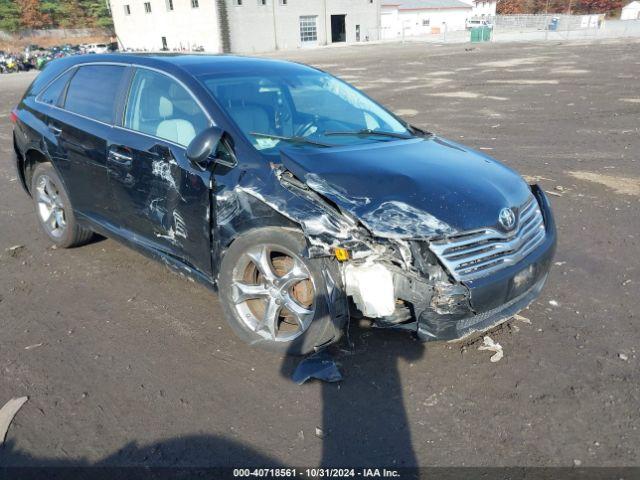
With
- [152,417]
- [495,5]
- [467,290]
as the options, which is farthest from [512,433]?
[495,5]

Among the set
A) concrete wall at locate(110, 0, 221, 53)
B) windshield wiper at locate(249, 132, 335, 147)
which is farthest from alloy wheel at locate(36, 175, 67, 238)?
concrete wall at locate(110, 0, 221, 53)

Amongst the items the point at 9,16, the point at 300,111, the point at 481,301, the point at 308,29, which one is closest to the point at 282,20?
the point at 308,29

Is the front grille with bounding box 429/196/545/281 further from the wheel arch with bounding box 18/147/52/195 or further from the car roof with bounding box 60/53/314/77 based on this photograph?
the wheel arch with bounding box 18/147/52/195

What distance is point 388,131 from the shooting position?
13.2 feet

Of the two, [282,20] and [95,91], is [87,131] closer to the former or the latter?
[95,91]

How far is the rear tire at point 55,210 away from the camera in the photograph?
15.2 feet

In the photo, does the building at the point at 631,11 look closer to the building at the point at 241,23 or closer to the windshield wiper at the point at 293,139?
the building at the point at 241,23

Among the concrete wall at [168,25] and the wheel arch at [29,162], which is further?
the concrete wall at [168,25]

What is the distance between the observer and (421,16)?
7494 centimetres

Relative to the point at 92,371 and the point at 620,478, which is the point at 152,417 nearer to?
the point at 92,371

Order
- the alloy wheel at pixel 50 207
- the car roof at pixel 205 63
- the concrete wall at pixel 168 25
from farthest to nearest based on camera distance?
the concrete wall at pixel 168 25, the alloy wheel at pixel 50 207, the car roof at pixel 205 63

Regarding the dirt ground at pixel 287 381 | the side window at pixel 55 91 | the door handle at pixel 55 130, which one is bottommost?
the dirt ground at pixel 287 381

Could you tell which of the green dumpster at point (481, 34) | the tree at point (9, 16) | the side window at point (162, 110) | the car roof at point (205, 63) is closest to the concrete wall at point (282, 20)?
the green dumpster at point (481, 34)

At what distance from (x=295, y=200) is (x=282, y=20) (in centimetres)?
5331
